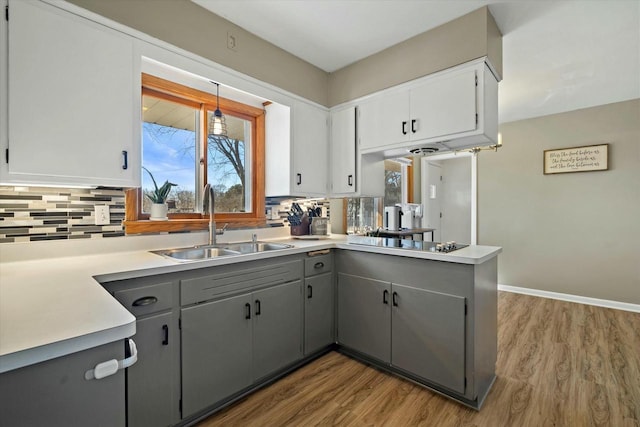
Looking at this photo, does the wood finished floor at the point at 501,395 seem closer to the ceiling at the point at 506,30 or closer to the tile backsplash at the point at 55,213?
the tile backsplash at the point at 55,213

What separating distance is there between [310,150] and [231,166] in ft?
2.37

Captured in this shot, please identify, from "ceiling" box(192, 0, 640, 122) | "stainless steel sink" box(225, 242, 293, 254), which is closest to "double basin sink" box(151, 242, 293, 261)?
"stainless steel sink" box(225, 242, 293, 254)

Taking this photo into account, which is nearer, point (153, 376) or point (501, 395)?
point (153, 376)

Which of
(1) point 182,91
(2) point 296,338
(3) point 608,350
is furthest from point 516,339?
(1) point 182,91

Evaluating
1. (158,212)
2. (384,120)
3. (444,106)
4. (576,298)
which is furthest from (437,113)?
(576,298)

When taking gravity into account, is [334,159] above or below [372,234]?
above

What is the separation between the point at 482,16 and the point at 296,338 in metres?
2.51

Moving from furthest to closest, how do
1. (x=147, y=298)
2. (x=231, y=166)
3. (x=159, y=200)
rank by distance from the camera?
(x=231, y=166), (x=159, y=200), (x=147, y=298)

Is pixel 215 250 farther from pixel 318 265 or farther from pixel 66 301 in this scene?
pixel 66 301

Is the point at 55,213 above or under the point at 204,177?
under

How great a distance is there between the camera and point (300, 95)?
268cm

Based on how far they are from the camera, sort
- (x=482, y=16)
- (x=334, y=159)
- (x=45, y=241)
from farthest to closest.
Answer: (x=334, y=159), (x=482, y=16), (x=45, y=241)

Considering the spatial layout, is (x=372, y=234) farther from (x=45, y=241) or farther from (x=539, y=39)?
(x=45, y=241)

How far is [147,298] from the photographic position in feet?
4.66
